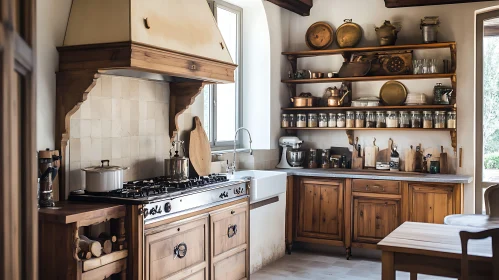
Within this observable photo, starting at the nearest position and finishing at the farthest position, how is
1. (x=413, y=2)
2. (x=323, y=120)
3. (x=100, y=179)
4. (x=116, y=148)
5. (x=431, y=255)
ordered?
1. (x=431, y=255)
2. (x=100, y=179)
3. (x=116, y=148)
4. (x=413, y=2)
5. (x=323, y=120)

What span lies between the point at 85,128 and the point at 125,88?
1.66 ft

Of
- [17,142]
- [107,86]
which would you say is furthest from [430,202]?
[17,142]

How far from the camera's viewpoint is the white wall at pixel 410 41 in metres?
5.52

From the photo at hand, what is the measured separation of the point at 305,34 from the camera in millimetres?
6387

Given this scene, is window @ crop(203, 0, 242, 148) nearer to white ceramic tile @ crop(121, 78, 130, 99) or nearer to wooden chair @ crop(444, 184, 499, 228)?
white ceramic tile @ crop(121, 78, 130, 99)

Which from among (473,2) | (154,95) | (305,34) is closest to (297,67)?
(305,34)

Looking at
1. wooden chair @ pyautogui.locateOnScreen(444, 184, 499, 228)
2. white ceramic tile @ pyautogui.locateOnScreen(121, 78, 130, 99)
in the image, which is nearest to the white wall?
wooden chair @ pyautogui.locateOnScreen(444, 184, 499, 228)

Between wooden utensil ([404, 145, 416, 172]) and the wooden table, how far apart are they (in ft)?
8.60

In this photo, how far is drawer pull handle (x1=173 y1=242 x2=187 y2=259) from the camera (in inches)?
140

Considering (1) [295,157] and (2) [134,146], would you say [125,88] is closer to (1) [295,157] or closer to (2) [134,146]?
(2) [134,146]

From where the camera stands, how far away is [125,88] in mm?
3896

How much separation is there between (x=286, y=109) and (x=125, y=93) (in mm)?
2752

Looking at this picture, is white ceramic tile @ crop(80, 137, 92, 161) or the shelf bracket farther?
the shelf bracket

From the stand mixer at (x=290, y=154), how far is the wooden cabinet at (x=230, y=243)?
1741 millimetres
